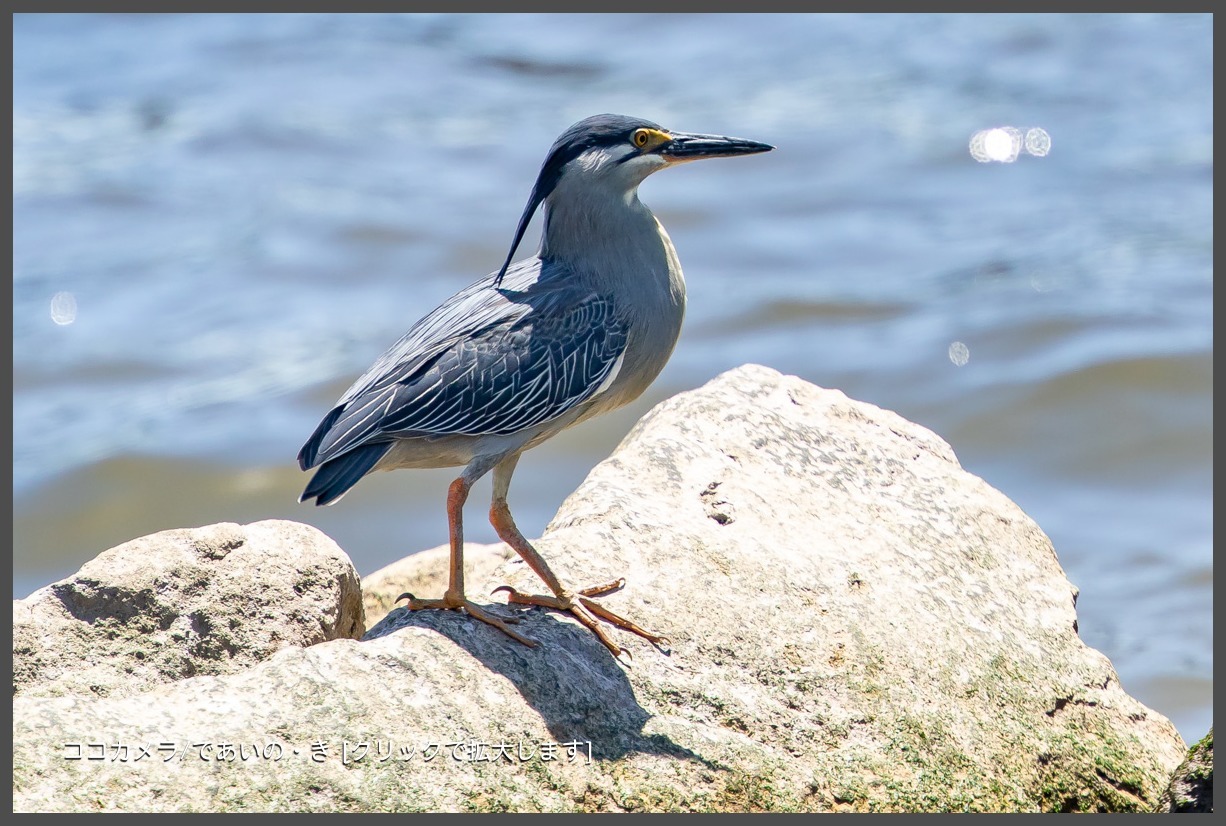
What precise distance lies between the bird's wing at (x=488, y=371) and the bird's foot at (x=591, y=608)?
2.38ft

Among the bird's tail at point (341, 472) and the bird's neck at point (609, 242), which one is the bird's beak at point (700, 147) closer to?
the bird's neck at point (609, 242)

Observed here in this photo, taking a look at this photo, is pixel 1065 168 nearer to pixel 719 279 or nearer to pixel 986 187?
pixel 986 187

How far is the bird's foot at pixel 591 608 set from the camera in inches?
225

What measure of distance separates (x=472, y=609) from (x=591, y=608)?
0.50 m

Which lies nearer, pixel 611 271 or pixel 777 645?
pixel 777 645

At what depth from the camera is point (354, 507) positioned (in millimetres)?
11586

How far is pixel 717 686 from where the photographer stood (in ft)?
18.2

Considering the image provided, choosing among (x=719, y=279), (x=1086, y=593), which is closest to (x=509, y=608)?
(x=1086, y=593)

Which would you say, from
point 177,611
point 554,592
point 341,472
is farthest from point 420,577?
point 177,611

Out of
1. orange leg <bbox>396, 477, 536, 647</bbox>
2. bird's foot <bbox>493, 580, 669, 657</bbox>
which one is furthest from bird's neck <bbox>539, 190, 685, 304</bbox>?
bird's foot <bbox>493, 580, 669, 657</bbox>

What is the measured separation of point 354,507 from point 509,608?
5.88 metres

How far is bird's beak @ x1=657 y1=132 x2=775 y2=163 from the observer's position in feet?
20.9

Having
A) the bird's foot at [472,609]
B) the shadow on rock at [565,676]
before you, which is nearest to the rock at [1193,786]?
the shadow on rock at [565,676]

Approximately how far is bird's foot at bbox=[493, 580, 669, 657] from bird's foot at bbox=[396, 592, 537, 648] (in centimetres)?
22
